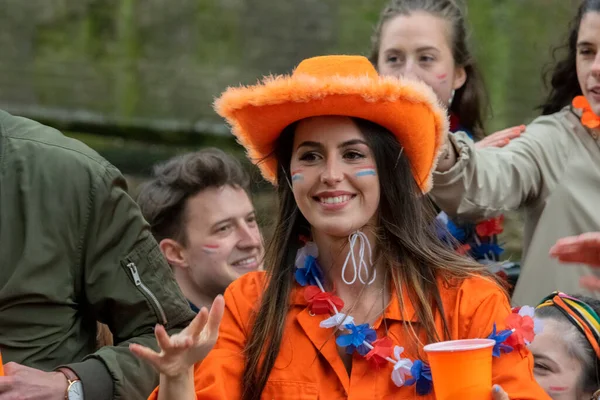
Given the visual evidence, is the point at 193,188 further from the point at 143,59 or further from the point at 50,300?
the point at 143,59

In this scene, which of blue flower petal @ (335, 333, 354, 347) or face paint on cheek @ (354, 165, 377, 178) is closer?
blue flower petal @ (335, 333, 354, 347)

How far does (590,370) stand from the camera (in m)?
3.93

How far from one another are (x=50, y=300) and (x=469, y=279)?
1.21m

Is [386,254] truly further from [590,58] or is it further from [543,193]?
[590,58]

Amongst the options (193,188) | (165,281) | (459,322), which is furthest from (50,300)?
(193,188)

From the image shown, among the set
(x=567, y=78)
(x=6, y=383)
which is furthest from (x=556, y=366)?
(x=6, y=383)

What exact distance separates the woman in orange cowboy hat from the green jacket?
0.23 m

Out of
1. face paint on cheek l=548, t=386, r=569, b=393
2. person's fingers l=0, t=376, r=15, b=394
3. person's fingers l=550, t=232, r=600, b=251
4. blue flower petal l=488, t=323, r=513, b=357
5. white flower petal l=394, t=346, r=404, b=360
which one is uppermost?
person's fingers l=550, t=232, r=600, b=251

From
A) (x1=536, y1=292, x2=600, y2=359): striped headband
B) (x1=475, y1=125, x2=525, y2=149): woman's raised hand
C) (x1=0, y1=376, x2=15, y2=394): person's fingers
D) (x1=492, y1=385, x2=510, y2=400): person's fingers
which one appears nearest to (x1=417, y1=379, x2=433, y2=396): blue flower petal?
(x1=492, y1=385, x2=510, y2=400): person's fingers

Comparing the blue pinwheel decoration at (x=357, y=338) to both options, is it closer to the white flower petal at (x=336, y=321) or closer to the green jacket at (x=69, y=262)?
the white flower petal at (x=336, y=321)

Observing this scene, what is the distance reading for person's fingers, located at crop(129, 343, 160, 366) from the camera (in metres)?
2.90

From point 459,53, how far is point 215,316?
2.51 meters

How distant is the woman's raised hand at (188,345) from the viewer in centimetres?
295

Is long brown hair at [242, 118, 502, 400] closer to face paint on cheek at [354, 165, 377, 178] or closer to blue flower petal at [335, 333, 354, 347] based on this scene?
face paint on cheek at [354, 165, 377, 178]
